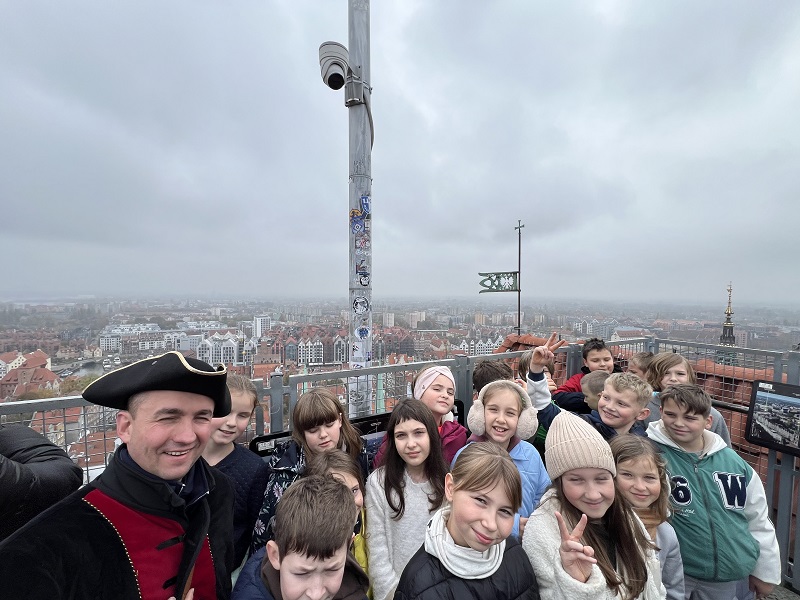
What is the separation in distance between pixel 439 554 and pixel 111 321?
4.79 m

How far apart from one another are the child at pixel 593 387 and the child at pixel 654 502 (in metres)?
1.29

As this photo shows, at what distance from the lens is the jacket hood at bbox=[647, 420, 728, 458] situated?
2.33 m

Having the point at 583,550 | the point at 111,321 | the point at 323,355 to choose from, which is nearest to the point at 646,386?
the point at 583,550

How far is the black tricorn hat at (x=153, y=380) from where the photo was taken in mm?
1159

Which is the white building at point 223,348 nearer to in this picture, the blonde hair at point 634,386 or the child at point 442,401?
the child at point 442,401

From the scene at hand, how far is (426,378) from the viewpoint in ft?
9.42

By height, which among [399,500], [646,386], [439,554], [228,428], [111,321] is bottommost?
[399,500]

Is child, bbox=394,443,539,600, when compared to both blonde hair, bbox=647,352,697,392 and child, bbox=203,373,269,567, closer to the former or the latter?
child, bbox=203,373,269,567

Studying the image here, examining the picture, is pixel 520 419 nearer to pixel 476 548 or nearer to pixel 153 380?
pixel 476 548

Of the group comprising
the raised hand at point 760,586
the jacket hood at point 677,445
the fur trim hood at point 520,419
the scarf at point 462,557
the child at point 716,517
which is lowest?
the raised hand at point 760,586

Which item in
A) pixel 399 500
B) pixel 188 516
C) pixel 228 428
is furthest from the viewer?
pixel 228 428

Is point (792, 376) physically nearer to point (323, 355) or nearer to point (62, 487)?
point (323, 355)

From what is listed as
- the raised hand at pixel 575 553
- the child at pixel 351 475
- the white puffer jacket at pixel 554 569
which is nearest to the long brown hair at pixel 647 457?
the white puffer jacket at pixel 554 569

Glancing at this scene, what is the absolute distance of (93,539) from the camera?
1077 mm
